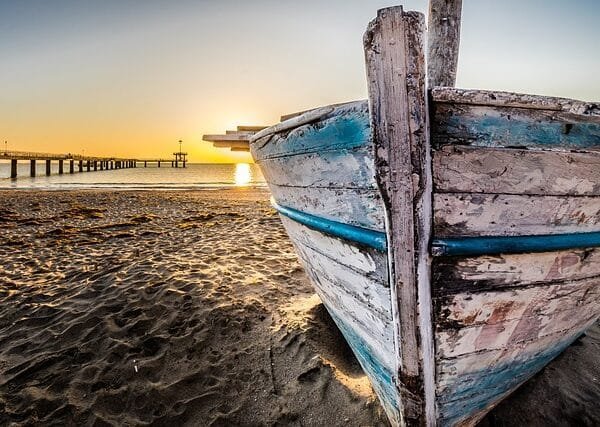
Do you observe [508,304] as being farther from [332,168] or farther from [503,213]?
[332,168]

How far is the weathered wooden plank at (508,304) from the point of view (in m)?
1.43

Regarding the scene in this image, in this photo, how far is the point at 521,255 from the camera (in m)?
1.38

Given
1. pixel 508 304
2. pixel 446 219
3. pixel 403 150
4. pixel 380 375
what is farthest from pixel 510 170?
pixel 380 375

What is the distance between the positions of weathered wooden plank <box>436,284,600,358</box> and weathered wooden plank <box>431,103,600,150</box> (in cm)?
84

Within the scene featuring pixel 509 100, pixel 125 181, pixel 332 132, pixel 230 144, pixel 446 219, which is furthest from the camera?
pixel 125 181

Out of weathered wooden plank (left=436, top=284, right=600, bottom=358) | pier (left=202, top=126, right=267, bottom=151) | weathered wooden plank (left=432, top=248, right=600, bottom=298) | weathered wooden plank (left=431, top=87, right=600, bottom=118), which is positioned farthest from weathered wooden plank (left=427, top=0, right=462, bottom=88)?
pier (left=202, top=126, right=267, bottom=151)

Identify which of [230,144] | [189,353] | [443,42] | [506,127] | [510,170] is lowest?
[189,353]

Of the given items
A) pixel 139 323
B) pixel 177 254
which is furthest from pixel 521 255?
pixel 177 254

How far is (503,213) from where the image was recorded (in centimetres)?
130

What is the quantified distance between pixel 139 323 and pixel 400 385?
274 centimetres

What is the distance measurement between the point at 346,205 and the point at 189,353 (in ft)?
7.30

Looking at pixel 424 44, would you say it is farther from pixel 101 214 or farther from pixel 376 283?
pixel 101 214

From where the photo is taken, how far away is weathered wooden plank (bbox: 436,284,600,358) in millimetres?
1503

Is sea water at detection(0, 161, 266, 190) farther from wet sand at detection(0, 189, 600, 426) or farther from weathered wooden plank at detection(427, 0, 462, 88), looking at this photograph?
weathered wooden plank at detection(427, 0, 462, 88)
